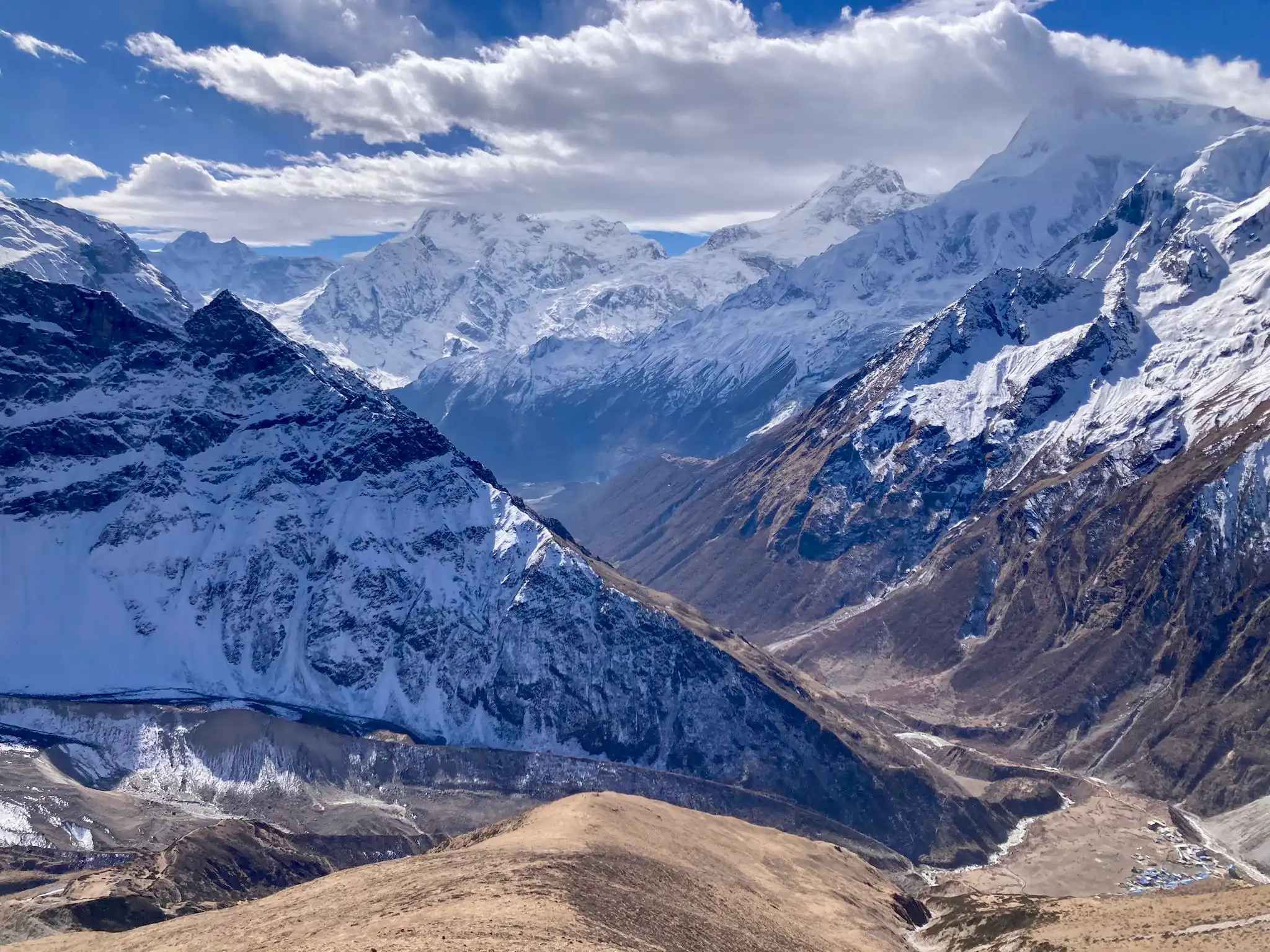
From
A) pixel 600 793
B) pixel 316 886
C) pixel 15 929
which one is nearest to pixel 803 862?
pixel 600 793

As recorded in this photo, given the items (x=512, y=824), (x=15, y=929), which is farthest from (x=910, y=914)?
(x=15, y=929)

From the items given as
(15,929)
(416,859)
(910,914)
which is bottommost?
(15,929)

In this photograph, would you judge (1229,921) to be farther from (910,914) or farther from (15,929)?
(15,929)

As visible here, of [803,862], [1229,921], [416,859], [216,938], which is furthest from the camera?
[803,862]

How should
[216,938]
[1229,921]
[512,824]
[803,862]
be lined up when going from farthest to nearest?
[803,862] < [512,824] < [1229,921] < [216,938]

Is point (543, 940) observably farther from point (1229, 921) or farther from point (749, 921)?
point (1229, 921)

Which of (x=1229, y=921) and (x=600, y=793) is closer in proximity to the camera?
(x=1229, y=921)

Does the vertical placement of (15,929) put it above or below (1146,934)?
below
